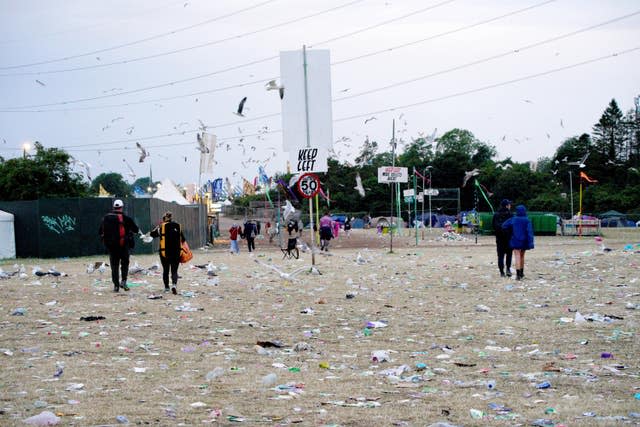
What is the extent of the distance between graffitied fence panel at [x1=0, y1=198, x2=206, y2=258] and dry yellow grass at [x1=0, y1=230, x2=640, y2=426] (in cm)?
1713

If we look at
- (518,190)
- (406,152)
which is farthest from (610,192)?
(406,152)

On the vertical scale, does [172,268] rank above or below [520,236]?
below

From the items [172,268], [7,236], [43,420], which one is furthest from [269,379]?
[7,236]

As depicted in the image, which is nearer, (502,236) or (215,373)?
(215,373)

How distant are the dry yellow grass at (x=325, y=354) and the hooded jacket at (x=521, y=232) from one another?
2.72ft

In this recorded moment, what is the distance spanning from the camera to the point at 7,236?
31516 mm

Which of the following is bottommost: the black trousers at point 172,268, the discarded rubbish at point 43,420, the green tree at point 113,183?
the discarded rubbish at point 43,420

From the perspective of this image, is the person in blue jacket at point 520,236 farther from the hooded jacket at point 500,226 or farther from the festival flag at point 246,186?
the festival flag at point 246,186

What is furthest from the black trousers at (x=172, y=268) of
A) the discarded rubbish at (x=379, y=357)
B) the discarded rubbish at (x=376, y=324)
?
the discarded rubbish at (x=379, y=357)

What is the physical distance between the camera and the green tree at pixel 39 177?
48.9 metres

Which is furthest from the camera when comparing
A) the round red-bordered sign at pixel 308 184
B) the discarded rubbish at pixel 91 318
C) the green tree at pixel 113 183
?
the green tree at pixel 113 183

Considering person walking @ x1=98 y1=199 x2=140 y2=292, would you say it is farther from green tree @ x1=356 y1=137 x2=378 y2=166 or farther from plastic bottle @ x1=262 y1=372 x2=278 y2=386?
green tree @ x1=356 y1=137 x2=378 y2=166

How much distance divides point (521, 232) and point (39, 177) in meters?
40.6

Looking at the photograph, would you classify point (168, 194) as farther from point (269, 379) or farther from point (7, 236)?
point (269, 379)
